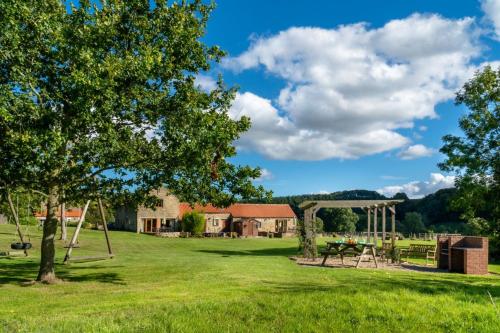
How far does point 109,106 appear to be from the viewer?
1246 centimetres

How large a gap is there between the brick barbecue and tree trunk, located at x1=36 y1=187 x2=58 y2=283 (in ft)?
58.0

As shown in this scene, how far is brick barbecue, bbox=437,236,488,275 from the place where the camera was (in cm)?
2052

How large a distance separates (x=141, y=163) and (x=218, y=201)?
2.99 m

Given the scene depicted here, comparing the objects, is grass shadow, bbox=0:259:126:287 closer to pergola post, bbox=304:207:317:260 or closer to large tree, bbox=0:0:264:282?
large tree, bbox=0:0:264:282

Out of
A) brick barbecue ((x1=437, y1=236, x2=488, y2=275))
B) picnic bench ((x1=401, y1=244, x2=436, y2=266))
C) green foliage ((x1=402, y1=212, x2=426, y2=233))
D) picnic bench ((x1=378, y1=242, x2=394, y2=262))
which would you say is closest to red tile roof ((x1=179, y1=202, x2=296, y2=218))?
green foliage ((x1=402, y1=212, x2=426, y2=233))

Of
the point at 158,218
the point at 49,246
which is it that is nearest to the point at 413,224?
the point at 158,218

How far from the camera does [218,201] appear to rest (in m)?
15.6

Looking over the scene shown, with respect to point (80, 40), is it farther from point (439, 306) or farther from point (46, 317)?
point (439, 306)

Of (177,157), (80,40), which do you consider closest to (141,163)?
(177,157)

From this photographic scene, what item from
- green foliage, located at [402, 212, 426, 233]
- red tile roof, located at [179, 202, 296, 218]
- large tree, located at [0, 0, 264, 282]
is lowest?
green foliage, located at [402, 212, 426, 233]

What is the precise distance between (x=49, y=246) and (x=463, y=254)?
18084 mm

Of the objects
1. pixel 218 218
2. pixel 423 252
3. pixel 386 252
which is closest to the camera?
pixel 386 252

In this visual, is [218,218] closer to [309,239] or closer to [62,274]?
[309,239]

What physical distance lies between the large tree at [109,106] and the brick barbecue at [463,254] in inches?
457
